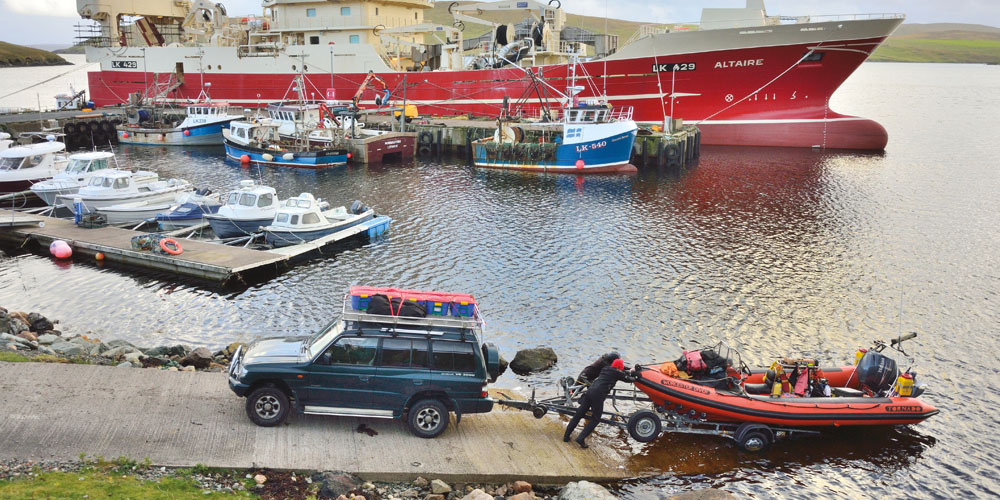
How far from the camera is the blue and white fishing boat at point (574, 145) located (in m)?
42.8

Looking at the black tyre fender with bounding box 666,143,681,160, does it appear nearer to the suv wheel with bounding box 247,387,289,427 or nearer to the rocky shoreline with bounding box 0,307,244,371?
the rocky shoreline with bounding box 0,307,244,371

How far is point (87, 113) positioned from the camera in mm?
61781

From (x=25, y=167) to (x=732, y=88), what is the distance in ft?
141

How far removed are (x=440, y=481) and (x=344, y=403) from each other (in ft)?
7.31

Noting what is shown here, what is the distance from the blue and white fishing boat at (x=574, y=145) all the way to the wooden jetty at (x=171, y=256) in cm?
1765

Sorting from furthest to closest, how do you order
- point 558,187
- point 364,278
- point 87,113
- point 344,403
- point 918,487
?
point 87,113 < point 558,187 < point 364,278 < point 918,487 < point 344,403

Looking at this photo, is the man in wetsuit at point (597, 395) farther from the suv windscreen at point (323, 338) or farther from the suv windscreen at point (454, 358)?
the suv windscreen at point (323, 338)

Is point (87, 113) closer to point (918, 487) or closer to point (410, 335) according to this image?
point (410, 335)

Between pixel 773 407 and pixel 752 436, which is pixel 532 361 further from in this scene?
pixel 773 407

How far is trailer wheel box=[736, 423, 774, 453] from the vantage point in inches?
509

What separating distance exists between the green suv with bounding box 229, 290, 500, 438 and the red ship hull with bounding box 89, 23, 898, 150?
142 feet

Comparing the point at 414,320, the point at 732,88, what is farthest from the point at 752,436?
the point at 732,88

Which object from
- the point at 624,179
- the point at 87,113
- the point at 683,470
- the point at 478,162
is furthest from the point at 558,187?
the point at 87,113

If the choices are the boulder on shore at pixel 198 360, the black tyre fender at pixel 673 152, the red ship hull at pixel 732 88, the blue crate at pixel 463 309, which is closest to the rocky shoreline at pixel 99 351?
the boulder on shore at pixel 198 360
